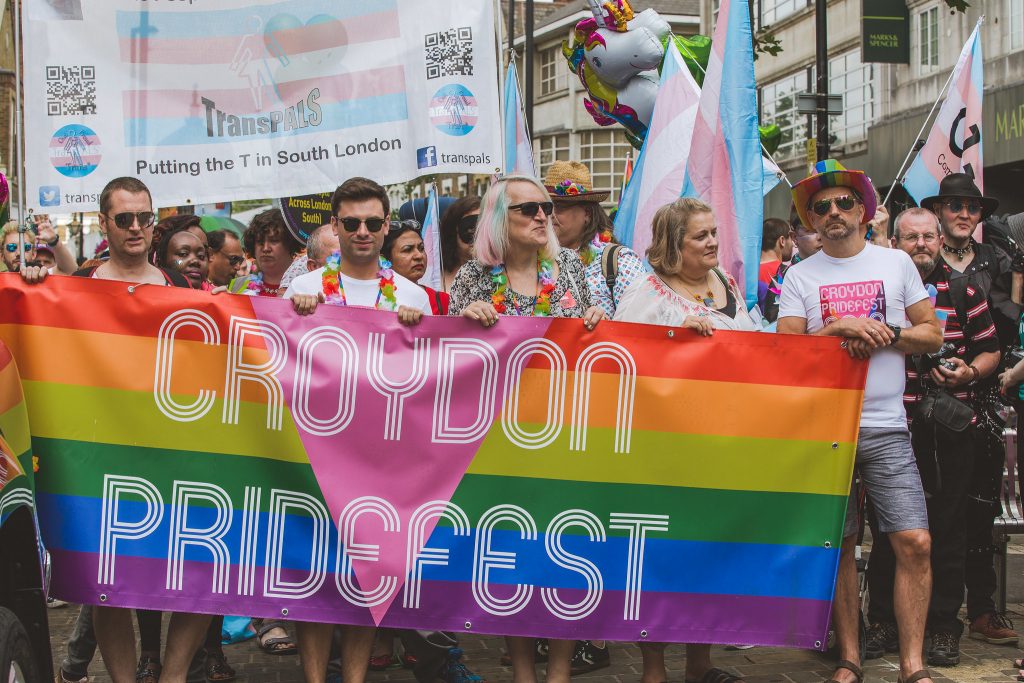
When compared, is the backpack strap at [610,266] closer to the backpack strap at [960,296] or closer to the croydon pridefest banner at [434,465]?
the croydon pridefest banner at [434,465]

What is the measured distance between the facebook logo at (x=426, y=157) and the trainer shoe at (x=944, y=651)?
137 inches

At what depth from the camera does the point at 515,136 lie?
1053cm

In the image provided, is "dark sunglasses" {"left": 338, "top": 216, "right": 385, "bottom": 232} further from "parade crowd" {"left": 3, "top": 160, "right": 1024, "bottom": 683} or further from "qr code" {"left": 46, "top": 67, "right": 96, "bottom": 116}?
"qr code" {"left": 46, "top": 67, "right": 96, "bottom": 116}

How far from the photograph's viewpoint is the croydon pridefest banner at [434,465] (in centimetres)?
493

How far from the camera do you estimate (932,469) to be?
6.08 meters

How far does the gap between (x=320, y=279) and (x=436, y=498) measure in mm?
1119

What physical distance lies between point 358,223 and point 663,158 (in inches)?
128

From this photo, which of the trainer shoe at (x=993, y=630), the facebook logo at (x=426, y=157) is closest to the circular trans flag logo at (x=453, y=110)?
the facebook logo at (x=426, y=157)

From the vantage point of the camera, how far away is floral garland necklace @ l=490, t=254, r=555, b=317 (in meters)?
5.42

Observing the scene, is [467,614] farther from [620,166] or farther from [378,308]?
Answer: [620,166]

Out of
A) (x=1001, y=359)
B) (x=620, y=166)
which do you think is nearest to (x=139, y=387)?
(x=1001, y=359)

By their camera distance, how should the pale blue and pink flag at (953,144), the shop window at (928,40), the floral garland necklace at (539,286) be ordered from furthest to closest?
the shop window at (928,40)
the pale blue and pink flag at (953,144)
the floral garland necklace at (539,286)

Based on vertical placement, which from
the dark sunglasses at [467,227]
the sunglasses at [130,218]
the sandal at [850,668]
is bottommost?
the sandal at [850,668]

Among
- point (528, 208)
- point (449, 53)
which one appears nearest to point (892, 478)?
point (528, 208)
